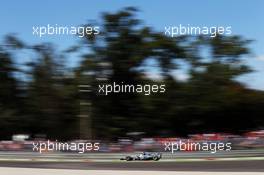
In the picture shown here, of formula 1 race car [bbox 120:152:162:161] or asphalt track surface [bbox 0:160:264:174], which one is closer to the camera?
asphalt track surface [bbox 0:160:264:174]

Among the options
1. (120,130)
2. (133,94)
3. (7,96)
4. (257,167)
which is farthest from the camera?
(7,96)

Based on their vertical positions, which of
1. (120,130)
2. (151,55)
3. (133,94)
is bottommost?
(120,130)

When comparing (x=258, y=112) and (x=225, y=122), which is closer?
(x=225, y=122)

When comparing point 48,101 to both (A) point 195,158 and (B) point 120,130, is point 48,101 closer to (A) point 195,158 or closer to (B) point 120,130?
(B) point 120,130

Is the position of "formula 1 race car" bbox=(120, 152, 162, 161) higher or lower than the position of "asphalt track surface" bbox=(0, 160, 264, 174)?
higher

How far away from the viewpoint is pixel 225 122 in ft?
86.0

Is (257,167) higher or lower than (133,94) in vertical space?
lower

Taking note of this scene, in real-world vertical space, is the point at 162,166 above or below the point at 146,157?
below

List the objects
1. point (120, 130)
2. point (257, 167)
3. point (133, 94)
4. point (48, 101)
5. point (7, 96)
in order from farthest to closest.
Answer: point (7, 96) → point (48, 101) → point (120, 130) → point (133, 94) → point (257, 167)

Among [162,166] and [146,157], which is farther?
[146,157]

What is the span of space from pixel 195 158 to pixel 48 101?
55.3ft

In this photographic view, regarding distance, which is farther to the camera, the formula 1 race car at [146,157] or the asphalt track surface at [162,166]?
the formula 1 race car at [146,157]

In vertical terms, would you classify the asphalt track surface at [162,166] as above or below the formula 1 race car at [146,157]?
below

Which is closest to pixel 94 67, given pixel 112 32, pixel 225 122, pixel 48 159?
pixel 112 32
